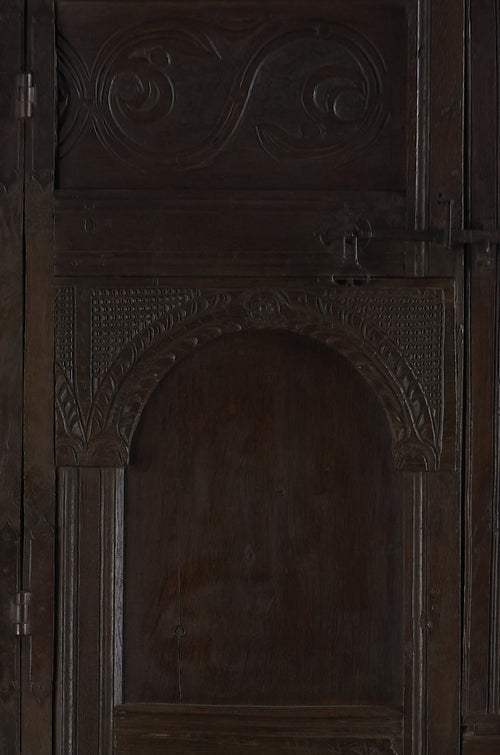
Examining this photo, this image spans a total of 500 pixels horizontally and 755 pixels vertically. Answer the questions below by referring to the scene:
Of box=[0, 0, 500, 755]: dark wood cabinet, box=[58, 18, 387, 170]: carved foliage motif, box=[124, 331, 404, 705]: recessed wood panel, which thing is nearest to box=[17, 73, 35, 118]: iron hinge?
box=[0, 0, 500, 755]: dark wood cabinet

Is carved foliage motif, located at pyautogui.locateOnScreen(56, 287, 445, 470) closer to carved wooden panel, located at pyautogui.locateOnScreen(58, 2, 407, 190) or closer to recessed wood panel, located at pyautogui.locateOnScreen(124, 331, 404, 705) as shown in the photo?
recessed wood panel, located at pyautogui.locateOnScreen(124, 331, 404, 705)

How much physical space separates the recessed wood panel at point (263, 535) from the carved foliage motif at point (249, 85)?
1.14 feet

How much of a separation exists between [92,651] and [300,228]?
82 cm

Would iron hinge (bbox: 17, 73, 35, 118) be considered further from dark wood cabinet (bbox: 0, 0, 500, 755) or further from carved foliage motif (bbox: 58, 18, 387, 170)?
carved foliage motif (bbox: 58, 18, 387, 170)

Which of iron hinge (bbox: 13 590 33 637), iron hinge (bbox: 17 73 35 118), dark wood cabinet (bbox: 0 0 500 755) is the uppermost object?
iron hinge (bbox: 17 73 35 118)

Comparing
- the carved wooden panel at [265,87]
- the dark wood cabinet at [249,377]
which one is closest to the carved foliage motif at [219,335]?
the dark wood cabinet at [249,377]

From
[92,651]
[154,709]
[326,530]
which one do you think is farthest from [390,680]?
[92,651]

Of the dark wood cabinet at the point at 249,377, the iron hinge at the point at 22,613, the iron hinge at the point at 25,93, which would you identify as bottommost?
the iron hinge at the point at 22,613

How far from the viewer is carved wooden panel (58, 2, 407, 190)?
4.49ft

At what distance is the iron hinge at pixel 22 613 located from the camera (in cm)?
137

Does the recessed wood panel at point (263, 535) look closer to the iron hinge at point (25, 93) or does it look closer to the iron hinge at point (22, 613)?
the iron hinge at point (22, 613)

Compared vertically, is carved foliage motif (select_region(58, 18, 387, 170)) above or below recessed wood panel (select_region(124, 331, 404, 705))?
above

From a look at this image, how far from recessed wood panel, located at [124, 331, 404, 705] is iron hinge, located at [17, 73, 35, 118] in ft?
1.69

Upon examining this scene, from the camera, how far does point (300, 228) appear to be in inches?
53.5
